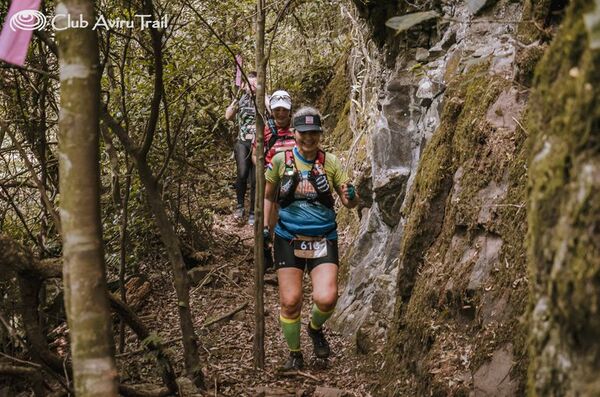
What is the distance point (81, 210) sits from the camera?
2029mm

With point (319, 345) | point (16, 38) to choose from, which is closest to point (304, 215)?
point (319, 345)

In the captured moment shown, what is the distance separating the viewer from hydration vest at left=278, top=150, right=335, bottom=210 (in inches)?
206

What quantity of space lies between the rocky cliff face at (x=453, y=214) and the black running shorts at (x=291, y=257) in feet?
2.27

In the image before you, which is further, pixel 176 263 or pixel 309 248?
pixel 309 248

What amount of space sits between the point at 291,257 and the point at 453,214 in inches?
63.1

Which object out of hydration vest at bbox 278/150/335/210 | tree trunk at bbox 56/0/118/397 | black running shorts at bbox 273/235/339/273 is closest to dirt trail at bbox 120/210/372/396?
black running shorts at bbox 273/235/339/273

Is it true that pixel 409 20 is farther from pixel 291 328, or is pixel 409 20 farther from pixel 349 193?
pixel 291 328

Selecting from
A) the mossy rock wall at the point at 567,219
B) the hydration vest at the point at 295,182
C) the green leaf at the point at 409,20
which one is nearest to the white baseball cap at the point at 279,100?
the hydration vest at the point at 295,182

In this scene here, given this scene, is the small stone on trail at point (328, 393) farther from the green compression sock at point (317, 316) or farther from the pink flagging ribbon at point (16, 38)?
the pink flagging ribbon at point (16, 38)

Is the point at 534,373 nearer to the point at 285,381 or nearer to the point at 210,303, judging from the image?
the point at 285,381

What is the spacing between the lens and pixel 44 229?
586cm

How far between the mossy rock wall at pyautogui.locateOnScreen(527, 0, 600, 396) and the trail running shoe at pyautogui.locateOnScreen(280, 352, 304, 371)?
3879 mm

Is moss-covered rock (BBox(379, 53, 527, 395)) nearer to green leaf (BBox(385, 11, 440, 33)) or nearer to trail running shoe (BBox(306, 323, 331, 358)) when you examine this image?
green leaf (BBox(385, 11, 440, 33))

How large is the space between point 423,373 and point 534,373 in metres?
2.26
